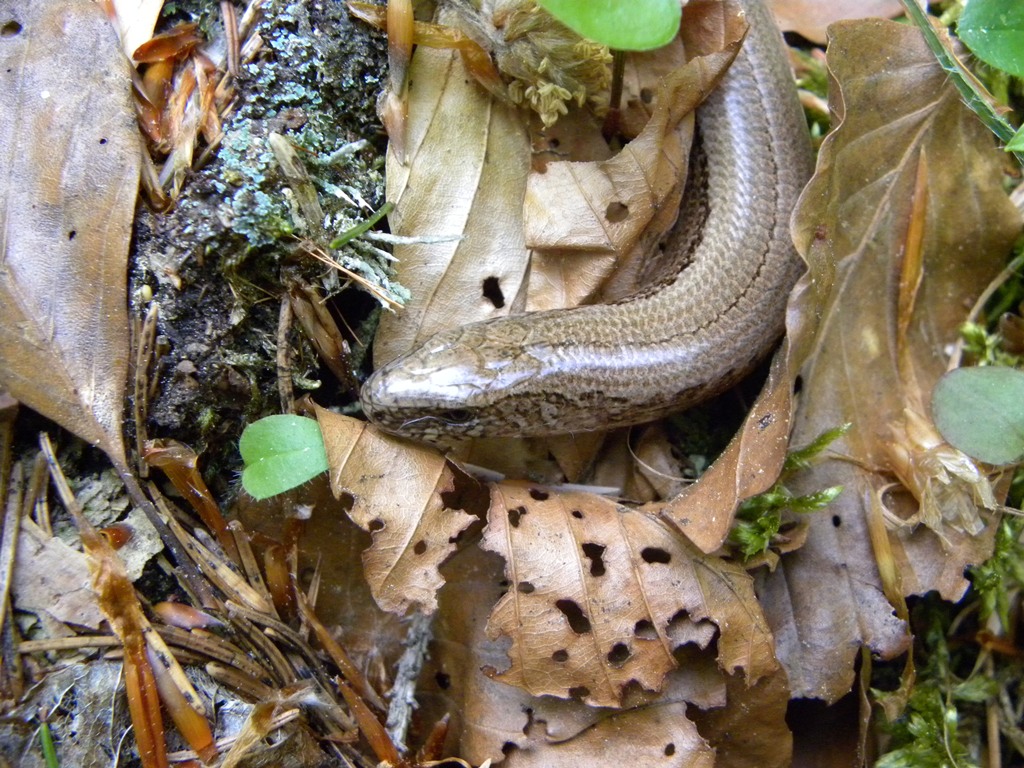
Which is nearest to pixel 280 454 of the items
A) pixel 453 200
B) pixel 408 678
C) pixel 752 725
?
pixel 408 678

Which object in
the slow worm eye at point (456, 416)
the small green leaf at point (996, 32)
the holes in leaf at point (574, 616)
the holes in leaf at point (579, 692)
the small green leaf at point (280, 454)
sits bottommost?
the holes in leaf at point (579, 692)

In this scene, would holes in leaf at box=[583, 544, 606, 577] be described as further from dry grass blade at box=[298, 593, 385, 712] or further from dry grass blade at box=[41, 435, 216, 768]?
dry grass blade at box=[41, 435, 216, 768]

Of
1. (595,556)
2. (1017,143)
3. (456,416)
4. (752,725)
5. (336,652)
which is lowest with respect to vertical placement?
(752,725)

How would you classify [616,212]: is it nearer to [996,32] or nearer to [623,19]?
[623,19]

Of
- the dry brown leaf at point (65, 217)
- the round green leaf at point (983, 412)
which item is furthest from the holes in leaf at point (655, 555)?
the dry brown leaf at point (65, 217)

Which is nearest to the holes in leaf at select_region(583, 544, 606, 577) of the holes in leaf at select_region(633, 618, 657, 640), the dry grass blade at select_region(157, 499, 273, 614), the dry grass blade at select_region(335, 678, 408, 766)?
the holes in leaf at select_region(633, 618, 657, 640)

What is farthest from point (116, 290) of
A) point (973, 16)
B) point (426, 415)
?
point (973, 16)

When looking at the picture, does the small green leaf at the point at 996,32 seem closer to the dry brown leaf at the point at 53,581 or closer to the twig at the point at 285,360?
the twig at the point at 285,360
